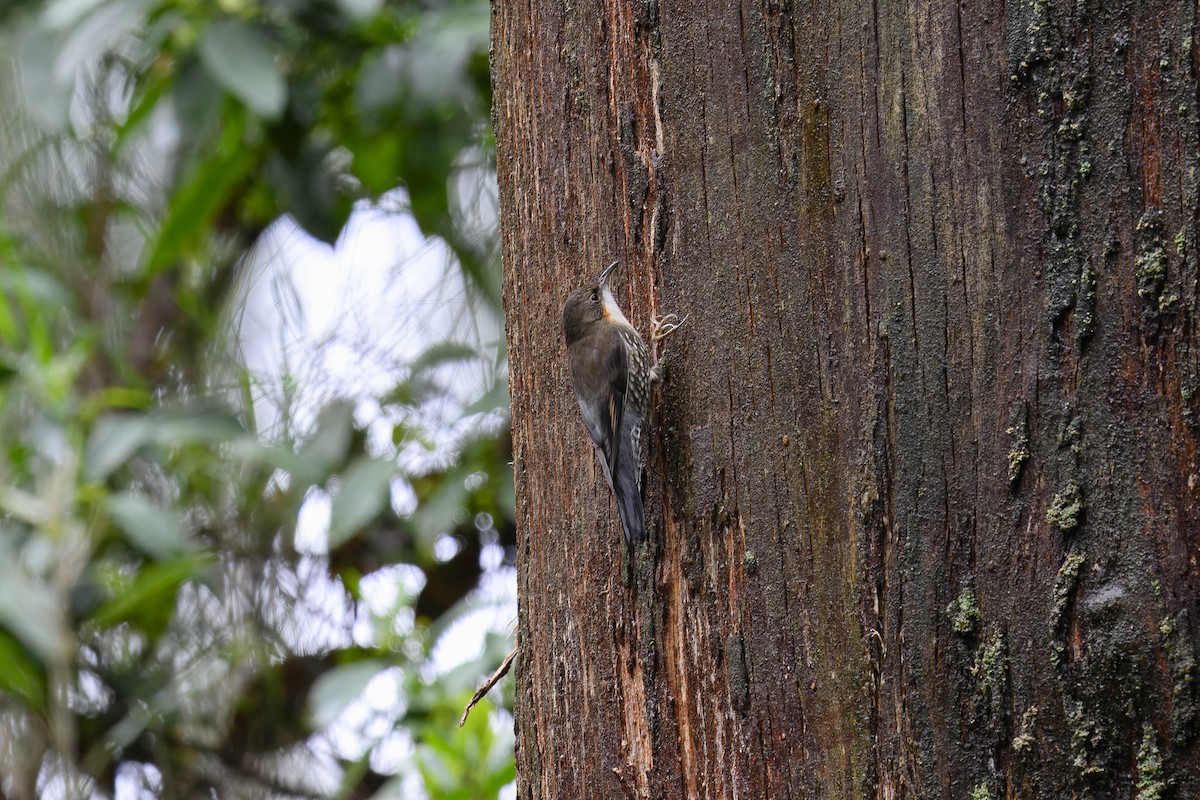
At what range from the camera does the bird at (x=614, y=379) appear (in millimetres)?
1573

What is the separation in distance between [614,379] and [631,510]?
22.7 inches

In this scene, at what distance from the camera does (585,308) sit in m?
1.90

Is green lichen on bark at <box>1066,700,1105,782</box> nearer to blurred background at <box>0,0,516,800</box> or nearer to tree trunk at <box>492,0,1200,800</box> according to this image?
tree trunk at <box>492,0,1200,800</box>

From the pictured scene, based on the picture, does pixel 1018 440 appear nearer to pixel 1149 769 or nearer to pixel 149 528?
pixel 1149 769

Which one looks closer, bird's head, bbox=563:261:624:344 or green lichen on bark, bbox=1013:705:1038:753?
green lichen on bark, bbox=1013:705:1038:753

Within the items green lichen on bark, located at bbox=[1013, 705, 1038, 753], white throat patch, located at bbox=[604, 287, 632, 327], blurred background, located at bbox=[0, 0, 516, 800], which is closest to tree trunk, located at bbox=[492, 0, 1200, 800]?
green lichen on bark, located at bbox=[1013, 705, 1038, 753]

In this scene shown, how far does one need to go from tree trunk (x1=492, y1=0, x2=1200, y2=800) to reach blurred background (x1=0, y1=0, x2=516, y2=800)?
4.09 ft

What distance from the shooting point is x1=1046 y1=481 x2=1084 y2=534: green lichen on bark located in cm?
107

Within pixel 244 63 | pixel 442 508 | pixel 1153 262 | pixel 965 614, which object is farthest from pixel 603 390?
pixel 244 63

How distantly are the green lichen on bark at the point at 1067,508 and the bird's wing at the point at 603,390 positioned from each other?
0.68m

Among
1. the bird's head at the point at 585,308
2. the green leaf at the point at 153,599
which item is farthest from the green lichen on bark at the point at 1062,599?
the green leaf at the point at 153,599

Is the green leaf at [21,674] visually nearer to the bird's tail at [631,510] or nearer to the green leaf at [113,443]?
the green leaf at [113,443]

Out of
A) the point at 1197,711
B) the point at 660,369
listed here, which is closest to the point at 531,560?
the point at 660,369

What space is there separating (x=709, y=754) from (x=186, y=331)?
3.46 m
